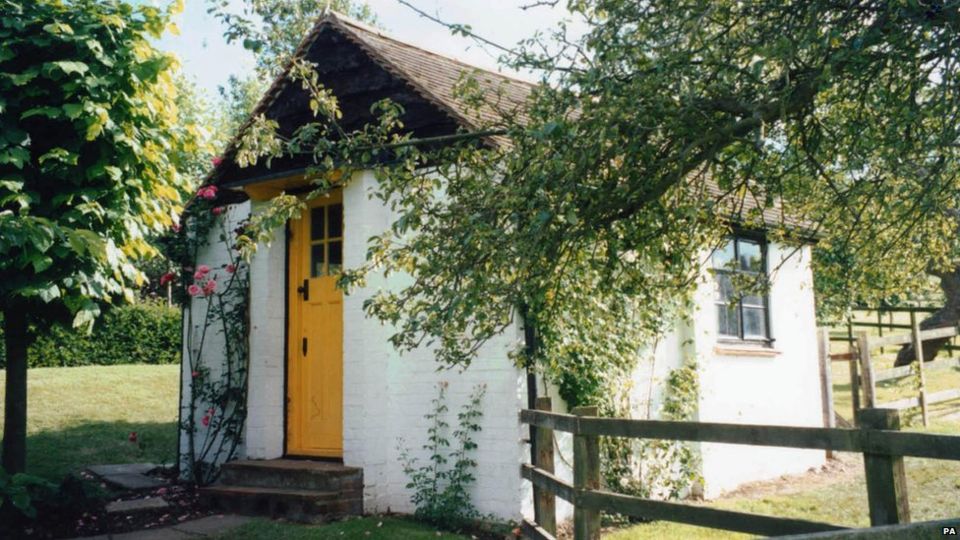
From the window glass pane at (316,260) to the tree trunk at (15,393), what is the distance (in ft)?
9.76

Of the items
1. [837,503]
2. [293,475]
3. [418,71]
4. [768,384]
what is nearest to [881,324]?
[768,384]

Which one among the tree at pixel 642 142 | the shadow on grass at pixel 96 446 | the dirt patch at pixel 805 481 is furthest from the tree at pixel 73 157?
the dirt patch at pixel 805 481

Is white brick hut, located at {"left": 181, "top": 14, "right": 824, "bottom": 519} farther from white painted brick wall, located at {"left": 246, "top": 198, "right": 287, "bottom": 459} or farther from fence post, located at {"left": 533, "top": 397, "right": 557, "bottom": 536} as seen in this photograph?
fence post, located at {"left": 533, "top": 397, "right": 557, "bottom": 536}

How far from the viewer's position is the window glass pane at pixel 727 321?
36.2 feet

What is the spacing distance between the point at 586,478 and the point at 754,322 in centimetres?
744

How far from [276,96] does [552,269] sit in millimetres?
5904

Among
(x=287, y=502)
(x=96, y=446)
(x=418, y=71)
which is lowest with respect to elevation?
(x=287, y=502)

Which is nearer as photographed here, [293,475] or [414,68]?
[293,475]

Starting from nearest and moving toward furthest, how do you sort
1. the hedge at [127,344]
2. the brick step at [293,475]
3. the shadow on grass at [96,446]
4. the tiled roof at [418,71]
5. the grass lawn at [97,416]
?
the brick step at [293,475] → the tiled roof at [418,71] → the shadow on grass at [96,446] → the grass lawn at [97,416] → the hedge at [127,344]

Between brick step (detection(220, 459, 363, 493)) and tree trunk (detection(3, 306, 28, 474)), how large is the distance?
2026 millimetres

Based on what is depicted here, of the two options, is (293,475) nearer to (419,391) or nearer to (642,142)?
(419,391)

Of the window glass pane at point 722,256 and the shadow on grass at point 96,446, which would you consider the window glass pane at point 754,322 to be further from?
A: the shadow on grass at point 96,446

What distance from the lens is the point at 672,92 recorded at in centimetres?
458

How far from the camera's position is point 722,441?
14.0ft
